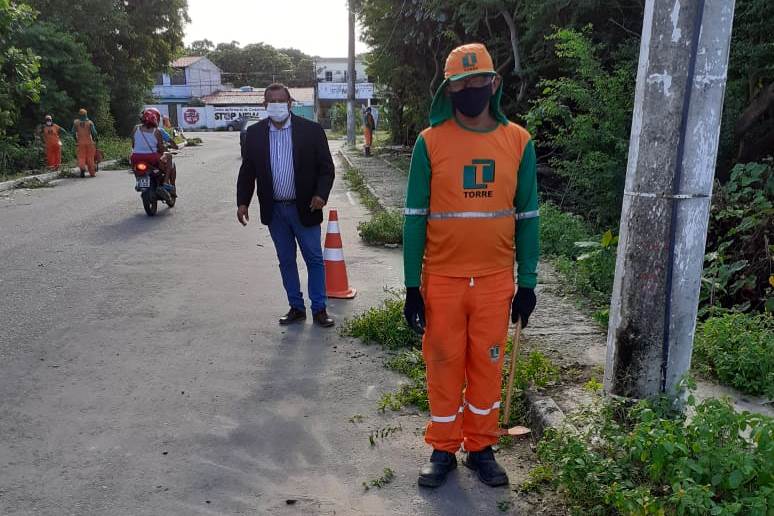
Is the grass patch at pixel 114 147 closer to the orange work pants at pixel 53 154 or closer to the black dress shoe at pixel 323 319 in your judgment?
the orange work pants at pixel 53 154

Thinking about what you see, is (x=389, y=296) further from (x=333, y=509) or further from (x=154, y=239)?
(x=154, y=239)

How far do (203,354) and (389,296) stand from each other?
208 centimetres

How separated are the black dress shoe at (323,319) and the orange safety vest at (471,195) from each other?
8.52 feet

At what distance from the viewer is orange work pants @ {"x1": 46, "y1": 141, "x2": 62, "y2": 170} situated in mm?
18812

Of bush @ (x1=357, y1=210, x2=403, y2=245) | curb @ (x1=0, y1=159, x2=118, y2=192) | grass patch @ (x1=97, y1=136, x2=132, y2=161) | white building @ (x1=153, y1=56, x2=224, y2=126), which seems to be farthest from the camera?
white building @ (x1=153, y1=56, x2=224, y2=126)

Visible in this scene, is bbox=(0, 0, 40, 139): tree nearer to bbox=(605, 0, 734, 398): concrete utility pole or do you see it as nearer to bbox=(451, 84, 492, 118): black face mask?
bbox=(451, 84, 492, 118): black face mask

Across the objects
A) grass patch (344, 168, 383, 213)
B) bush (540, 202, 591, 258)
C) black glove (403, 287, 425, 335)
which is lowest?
grass patch (344, 168, 383, 213)

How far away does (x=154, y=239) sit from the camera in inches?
369

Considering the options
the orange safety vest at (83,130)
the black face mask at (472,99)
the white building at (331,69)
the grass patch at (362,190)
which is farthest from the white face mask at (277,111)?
the white building at (331,69)

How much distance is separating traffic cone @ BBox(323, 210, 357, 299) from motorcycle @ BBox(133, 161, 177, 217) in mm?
5653

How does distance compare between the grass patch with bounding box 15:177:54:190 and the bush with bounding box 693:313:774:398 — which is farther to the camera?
the grass patch with bounding box 15:177:54:190

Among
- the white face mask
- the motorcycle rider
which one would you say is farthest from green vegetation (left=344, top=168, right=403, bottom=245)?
the motorcycle rider

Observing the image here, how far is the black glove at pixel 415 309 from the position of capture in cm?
322

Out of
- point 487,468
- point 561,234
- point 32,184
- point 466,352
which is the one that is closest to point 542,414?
point 487,468
